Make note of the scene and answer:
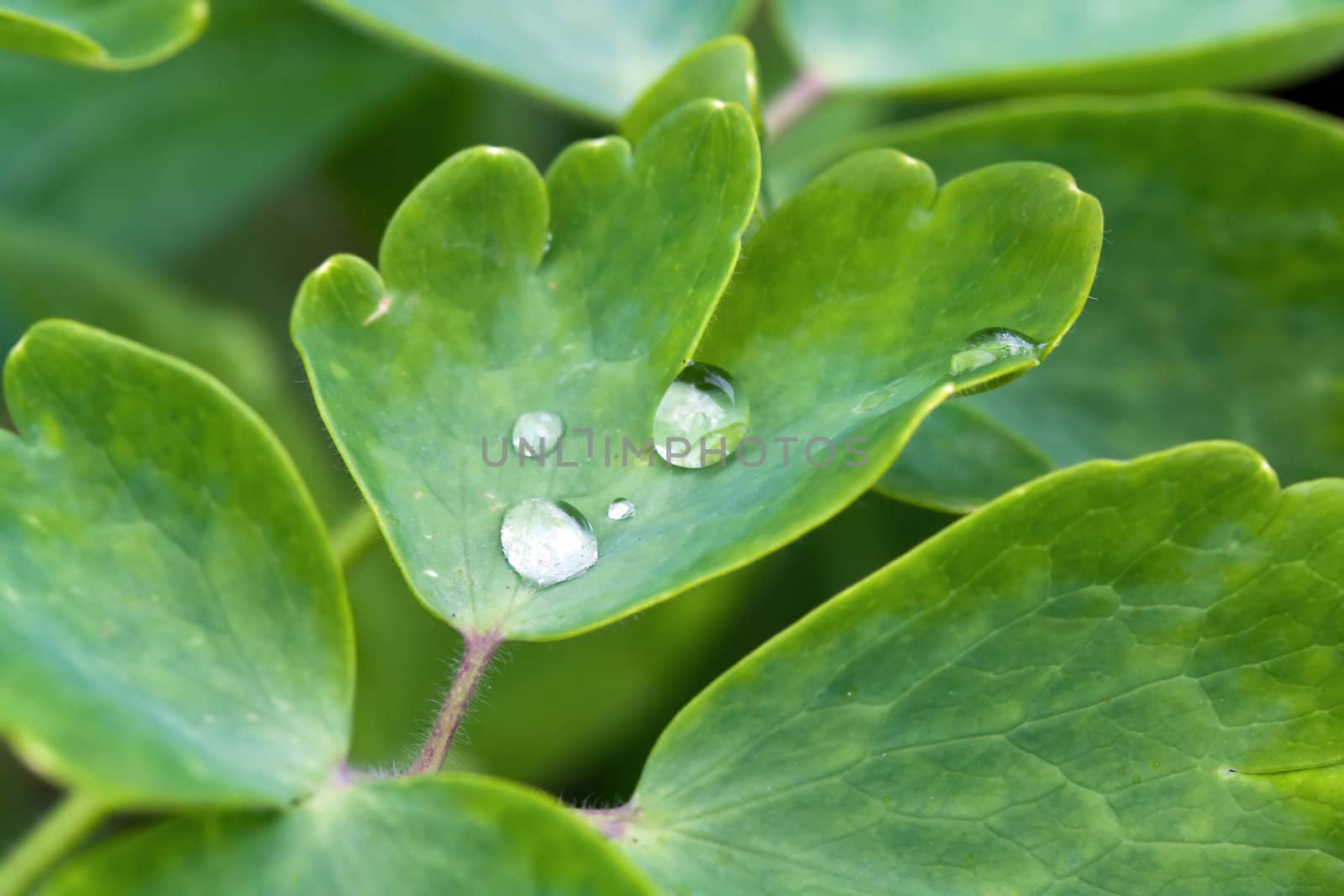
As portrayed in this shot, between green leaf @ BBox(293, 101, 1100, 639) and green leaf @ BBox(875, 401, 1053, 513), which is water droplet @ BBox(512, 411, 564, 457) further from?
green leaf @ BBox(875, 401, 1053, 513)

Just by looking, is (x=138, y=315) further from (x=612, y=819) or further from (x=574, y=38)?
(x=612, y=819)

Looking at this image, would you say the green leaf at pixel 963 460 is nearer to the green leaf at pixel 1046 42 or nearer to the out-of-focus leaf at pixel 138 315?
the green leaf at pixel 1046 42

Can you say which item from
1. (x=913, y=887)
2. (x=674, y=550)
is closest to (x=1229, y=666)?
(x=913, y=887)

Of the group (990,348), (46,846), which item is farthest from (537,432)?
(46,846)

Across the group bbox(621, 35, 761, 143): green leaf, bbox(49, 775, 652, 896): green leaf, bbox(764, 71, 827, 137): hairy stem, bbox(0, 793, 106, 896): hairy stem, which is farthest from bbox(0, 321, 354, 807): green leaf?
bbox(764, 71, 827, 137): hairy stem

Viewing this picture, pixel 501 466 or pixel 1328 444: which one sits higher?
pixel 501 466

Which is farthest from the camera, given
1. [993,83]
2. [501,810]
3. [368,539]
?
[993,83]

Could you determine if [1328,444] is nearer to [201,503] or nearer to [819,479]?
[819,479]
